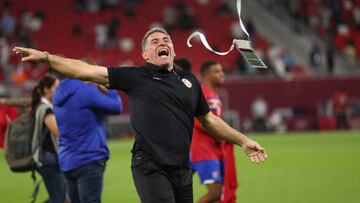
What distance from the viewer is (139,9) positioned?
137ft

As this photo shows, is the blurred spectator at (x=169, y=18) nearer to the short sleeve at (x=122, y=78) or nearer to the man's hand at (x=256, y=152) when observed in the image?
the man's hand at (x=256, y=152)

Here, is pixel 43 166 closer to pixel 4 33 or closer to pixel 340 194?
pixel 340 194

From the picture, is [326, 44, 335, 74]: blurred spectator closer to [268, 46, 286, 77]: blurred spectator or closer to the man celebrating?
[268, 46, 286, 77]: blurred spectator

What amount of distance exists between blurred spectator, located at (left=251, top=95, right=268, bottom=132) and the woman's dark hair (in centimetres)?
2505

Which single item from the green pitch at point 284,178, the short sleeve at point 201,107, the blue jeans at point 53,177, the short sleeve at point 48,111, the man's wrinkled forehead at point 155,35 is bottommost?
the green pitch at point 284,178

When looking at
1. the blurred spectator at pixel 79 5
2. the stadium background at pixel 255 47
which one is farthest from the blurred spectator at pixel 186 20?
the blurred spectator at pixel 79 5

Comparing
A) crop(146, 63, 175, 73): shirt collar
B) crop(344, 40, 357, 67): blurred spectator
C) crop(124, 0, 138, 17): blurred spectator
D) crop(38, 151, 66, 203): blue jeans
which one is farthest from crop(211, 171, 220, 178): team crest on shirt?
crop(124, 0, 138, 17): blurred spectator

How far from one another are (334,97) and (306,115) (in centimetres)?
152

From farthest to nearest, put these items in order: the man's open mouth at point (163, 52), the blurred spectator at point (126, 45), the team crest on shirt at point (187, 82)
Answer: the blurred spectator at point (126, 45) < the team crest on shirt at point (187, 82) < the man's open mouth at point (163, 52)

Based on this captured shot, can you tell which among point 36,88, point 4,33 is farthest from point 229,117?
point 36,88

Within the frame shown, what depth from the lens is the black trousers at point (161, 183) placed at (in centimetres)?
675

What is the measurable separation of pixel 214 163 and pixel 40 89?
254 centimetres

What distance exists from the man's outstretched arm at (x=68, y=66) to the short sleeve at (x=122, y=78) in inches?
2.0

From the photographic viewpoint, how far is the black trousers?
6754mm
